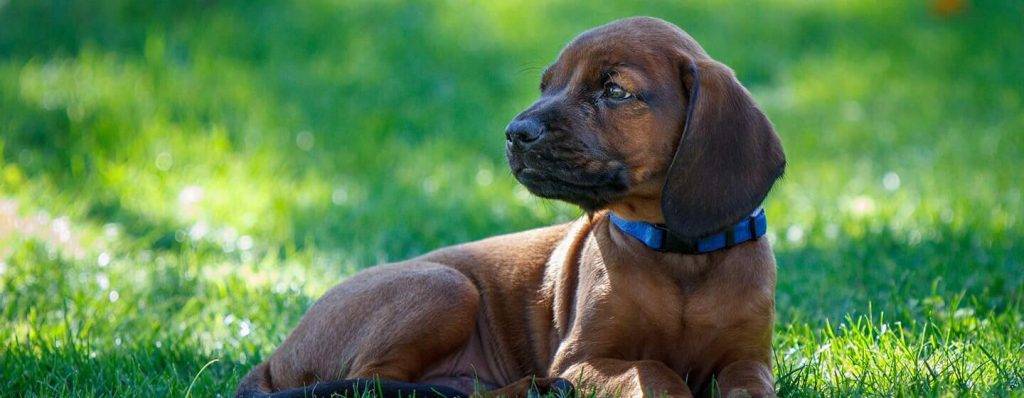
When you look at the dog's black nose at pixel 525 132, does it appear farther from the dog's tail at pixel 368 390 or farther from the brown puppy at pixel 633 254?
the dog's tail at pixel 368 390

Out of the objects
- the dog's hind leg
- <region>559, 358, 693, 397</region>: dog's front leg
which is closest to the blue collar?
<region>559, 358, 693, 397</region>: dog's front leg

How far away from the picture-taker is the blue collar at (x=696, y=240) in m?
3.63

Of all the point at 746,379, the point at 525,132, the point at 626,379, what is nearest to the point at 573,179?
the point at 525,132

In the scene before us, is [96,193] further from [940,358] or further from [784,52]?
[784,52]

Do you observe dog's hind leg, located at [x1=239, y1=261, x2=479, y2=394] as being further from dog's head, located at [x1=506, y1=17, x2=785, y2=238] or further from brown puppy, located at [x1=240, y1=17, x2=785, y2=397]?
dog's head, located at [x1=506, y1=17, x2=785, y2=238]

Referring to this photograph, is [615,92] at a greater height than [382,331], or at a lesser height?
greater

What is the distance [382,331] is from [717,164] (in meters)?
1.23

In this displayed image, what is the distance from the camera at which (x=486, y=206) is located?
7.10 metres

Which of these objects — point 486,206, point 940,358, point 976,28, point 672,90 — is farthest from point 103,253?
point 976,28

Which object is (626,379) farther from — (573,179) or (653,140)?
(653,140)

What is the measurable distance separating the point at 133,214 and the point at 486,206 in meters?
2.08

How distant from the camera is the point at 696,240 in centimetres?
359

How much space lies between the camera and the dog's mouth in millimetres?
3559

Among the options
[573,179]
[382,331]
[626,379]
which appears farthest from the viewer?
[382,331]
